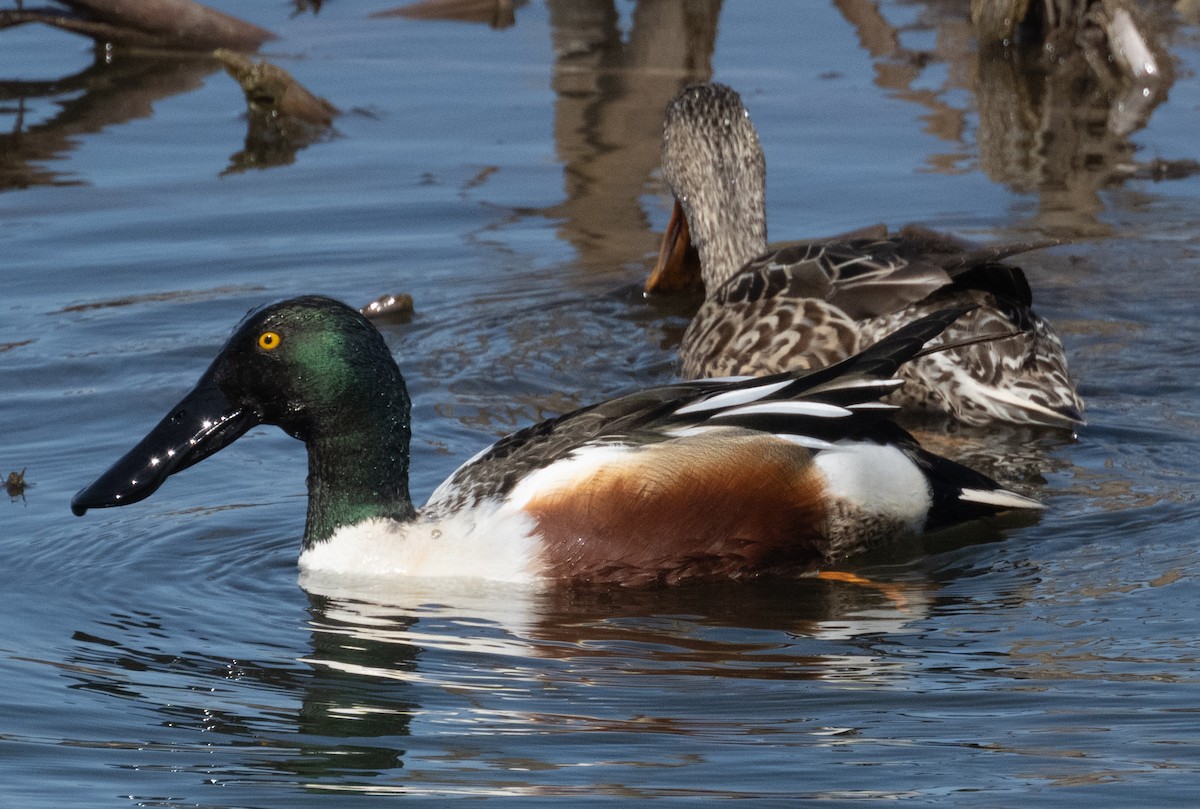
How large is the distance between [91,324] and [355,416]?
2.95 meters

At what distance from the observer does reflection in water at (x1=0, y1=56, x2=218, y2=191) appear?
408 inches

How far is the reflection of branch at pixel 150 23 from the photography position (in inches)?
459

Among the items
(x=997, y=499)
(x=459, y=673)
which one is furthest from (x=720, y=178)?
(x=459, y=673)

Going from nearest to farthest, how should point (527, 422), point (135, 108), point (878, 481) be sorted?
point (878, 481), point (527, 422), point (135, 108)

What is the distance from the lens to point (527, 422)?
704cm

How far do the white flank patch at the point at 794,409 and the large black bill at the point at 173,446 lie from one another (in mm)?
Result: 1388

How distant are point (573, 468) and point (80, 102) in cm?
692

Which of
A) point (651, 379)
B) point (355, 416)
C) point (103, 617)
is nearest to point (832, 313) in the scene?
point (651, 379)

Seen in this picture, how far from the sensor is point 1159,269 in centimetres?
838

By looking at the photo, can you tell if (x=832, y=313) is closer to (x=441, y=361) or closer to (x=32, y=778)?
(x=441, y=361)

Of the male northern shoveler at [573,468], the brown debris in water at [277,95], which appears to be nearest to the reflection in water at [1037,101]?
the brown debris in water at [277,95]

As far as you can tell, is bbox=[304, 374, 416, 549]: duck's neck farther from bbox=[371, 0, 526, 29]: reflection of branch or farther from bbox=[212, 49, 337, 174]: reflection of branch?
bbox=[371, 0, 526, 29]: reflection of branch

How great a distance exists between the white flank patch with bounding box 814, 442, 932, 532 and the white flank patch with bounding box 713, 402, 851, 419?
119mm

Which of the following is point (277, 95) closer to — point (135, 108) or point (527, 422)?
point (135, 108)
